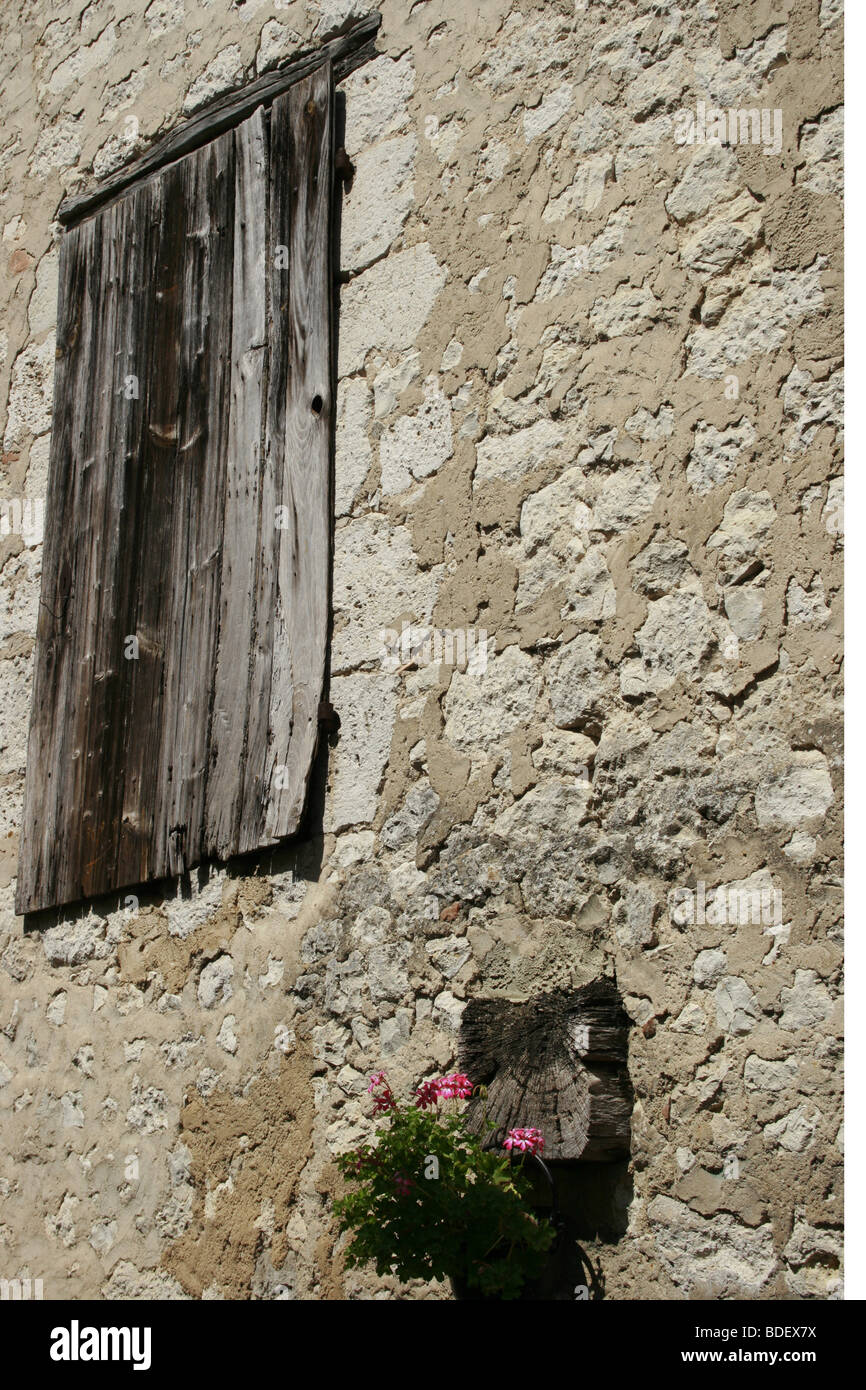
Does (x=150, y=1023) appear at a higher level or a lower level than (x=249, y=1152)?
higher

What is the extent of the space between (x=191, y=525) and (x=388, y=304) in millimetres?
837

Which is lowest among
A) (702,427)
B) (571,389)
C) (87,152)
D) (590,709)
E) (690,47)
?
(590,709)

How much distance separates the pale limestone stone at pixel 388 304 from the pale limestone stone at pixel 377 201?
6 cm

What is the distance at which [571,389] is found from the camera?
10.6 feet

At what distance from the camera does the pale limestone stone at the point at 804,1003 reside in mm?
2506

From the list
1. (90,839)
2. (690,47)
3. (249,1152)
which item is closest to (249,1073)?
(249,1152)

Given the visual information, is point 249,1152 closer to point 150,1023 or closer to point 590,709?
point 150,1023

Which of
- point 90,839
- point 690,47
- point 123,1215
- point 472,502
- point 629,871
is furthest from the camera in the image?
point 90,839

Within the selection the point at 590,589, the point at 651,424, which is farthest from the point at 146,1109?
the point at 651,424

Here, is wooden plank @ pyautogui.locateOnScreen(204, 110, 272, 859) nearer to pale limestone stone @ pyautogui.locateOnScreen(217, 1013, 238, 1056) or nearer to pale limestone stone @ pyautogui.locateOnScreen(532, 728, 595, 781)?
pale limestone stone @ pyautogui.locateOnScreen(217, 1013, 238, 1056)

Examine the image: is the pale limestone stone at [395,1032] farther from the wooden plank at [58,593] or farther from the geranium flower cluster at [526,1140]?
the wooden plank at [58,593]

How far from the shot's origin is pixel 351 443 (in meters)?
3.74

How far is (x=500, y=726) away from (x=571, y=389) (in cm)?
79

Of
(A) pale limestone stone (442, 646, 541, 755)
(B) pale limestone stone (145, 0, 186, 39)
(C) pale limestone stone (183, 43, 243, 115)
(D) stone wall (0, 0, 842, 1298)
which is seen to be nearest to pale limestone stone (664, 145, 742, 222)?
(D) stone wall (0, 0, 842, 1298)
